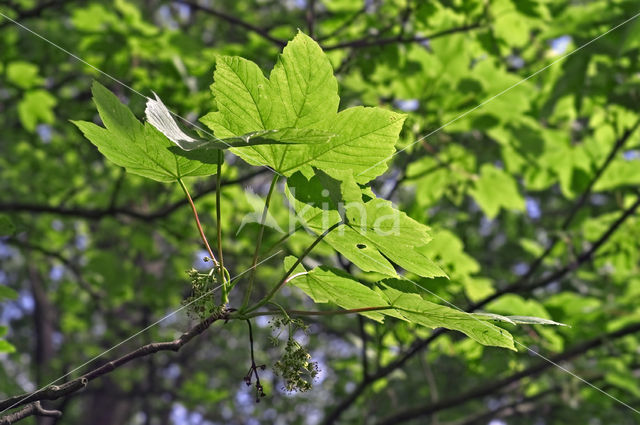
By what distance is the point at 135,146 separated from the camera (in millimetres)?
984

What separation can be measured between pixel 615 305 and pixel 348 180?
100 inches

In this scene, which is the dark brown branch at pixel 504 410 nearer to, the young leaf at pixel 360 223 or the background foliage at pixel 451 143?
the background foliage at pixel 451 143

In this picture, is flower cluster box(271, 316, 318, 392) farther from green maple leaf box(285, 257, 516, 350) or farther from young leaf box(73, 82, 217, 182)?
young leaf box(73, 82, 217, 182)

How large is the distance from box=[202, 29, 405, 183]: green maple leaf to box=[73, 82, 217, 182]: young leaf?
0.10 m

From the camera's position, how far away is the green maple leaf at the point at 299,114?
92cm

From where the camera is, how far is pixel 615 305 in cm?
294

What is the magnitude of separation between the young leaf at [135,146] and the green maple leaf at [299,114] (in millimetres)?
97

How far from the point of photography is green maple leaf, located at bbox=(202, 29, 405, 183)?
0.92m

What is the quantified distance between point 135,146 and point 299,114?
11.1 inches

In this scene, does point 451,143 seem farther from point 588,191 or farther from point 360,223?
point 360,223

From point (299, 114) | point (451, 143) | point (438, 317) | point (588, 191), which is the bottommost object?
point (438, 317)

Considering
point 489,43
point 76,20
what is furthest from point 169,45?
point 489,43

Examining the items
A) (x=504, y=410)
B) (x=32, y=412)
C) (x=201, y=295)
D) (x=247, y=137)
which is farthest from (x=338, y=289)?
(x=504, y=410)

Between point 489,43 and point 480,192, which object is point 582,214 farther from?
point 489,43
